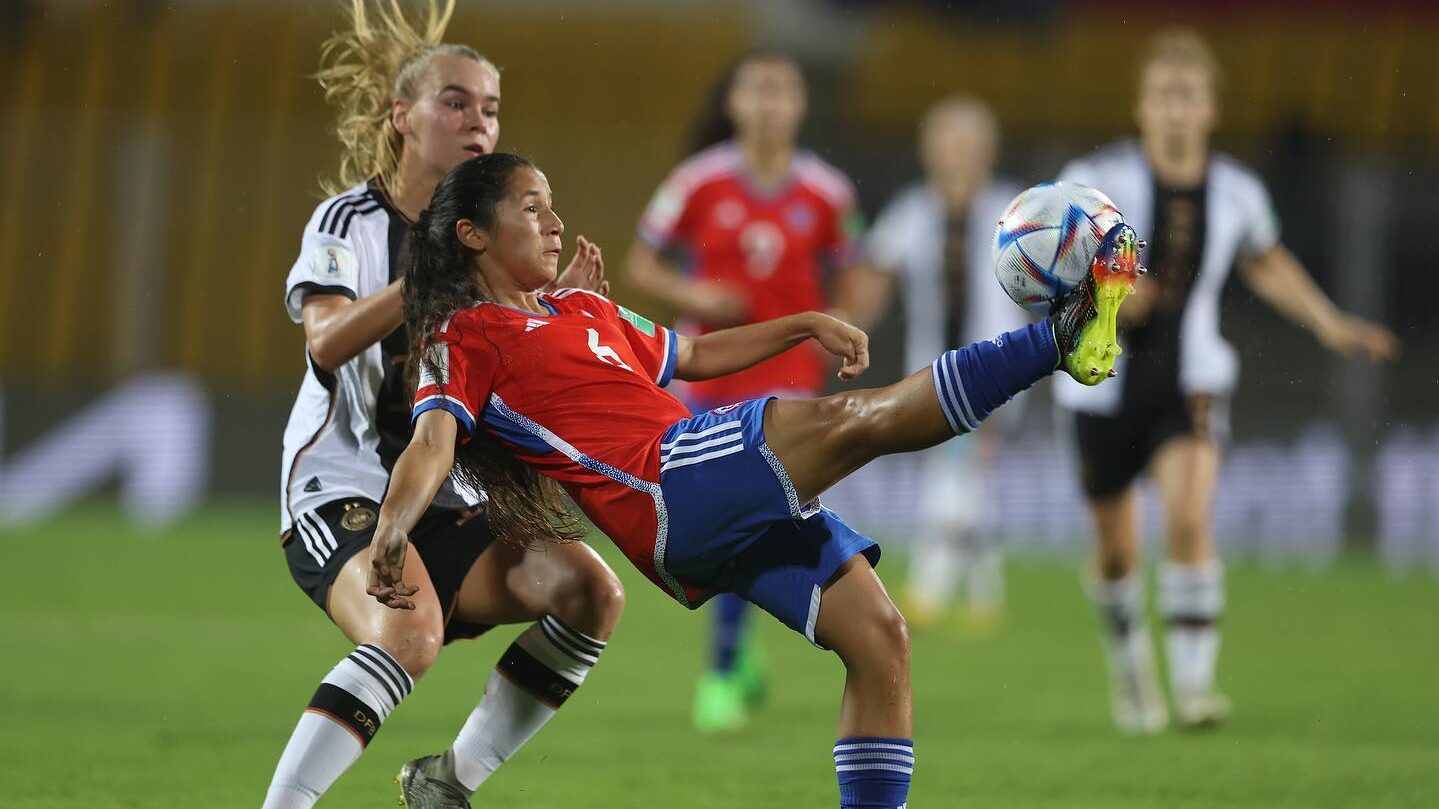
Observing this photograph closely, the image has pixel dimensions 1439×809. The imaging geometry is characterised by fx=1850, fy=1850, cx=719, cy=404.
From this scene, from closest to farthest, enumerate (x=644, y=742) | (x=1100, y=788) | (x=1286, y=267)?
1. (x=1100, y=788)
2. (x=644, y=742)
3. (x=1286, y=267)

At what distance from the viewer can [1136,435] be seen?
720 cm

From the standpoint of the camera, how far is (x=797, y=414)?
12.7ft

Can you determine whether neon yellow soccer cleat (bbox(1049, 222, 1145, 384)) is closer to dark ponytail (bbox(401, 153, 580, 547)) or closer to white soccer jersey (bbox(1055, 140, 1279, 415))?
dark ponytail (bbox(401, 153, 580, 547))

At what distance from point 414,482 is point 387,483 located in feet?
2.44

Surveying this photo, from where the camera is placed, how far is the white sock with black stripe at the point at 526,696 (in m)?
4.61

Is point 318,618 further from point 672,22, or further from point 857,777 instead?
point 672,22

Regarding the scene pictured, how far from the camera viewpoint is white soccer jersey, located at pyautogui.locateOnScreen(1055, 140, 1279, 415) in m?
7.18

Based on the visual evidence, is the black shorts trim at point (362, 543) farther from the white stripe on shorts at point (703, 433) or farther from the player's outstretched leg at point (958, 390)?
the player's outstretched leg at point (958, 390)

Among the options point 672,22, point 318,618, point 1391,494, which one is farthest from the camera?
point 672,22

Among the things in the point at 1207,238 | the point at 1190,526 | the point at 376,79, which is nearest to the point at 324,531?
the point at 376,79

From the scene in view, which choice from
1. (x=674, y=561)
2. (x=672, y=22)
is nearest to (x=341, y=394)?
(x=674, y=561)

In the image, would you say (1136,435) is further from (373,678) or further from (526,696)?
(373,678)

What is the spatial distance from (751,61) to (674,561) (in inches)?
158

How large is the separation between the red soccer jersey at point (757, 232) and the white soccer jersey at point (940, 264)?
329 cm
